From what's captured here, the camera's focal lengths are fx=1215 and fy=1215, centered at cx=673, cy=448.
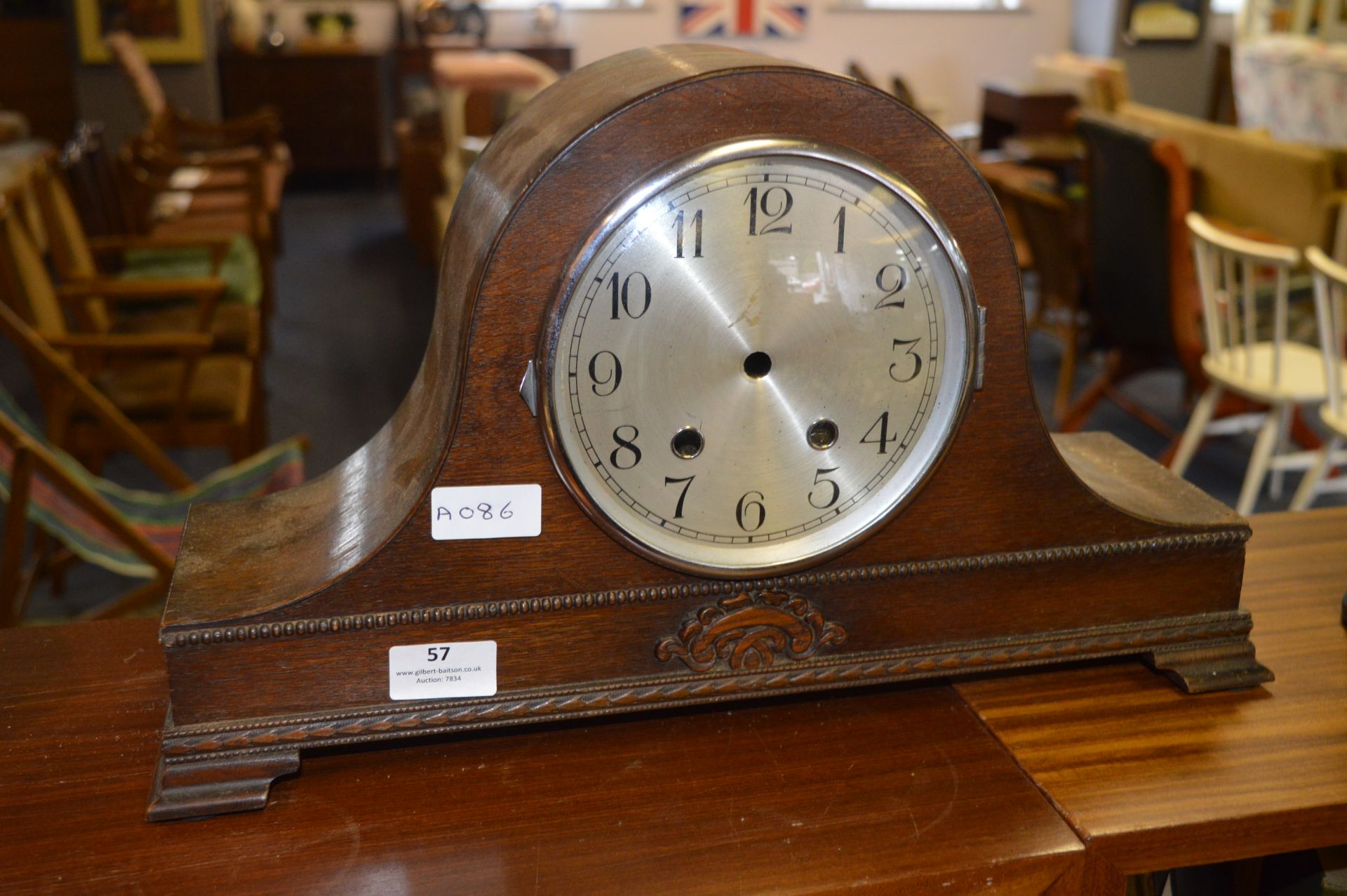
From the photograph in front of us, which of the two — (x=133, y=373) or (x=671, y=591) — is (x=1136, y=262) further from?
(x=671, y=591)

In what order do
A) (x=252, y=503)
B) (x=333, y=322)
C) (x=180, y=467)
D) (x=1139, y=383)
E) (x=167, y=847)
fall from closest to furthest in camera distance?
(x=167, y=847), (x=252, y=503), (x=180, y=467), (x=1139, y=383), (x=333, y=322)

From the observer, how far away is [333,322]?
5.43 metres

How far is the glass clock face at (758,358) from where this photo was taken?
2.77 feet

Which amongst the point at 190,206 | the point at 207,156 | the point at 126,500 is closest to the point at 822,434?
the point at 126,500

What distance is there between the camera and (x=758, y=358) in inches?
34.9

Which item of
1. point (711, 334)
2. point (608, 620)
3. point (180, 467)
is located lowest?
point (180, 467)

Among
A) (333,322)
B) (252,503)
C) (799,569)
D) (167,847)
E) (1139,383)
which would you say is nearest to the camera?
(167,847)

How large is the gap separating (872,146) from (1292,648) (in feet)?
2.07

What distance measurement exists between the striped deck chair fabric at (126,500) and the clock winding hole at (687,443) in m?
1.30

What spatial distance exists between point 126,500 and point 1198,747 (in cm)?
191

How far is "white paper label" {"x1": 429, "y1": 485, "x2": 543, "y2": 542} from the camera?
0.87 metres

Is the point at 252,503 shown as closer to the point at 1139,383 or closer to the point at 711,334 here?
the point at 711,334

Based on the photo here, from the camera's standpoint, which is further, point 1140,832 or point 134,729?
point 134,729

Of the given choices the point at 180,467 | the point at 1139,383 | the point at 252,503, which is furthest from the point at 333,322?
the point at 252,503
